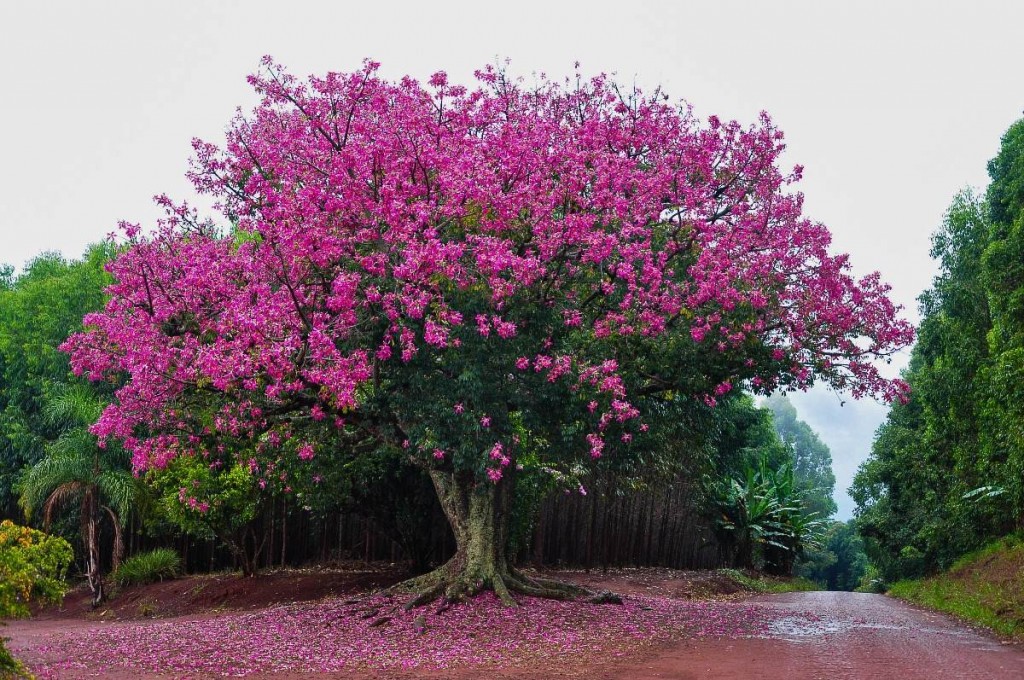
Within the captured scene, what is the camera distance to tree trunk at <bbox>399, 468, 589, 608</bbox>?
14.5 meters

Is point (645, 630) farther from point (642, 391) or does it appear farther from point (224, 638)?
point (224, 638)

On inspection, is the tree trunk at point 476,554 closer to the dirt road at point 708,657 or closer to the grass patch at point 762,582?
the dirt road at point 708,657

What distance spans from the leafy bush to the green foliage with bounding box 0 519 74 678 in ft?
55.0

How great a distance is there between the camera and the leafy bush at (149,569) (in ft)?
76.3

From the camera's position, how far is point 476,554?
48.8 ft

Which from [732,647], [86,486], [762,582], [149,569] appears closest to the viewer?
[732,647]

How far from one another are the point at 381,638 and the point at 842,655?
20.1ft

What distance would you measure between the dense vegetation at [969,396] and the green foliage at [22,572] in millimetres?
16587

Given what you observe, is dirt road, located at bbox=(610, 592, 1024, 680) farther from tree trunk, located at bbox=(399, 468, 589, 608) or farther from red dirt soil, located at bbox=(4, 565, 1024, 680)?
tree trunk, located at bbox=(399, 468, 589, 608)

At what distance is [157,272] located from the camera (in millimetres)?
13609

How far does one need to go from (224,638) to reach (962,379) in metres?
19.5

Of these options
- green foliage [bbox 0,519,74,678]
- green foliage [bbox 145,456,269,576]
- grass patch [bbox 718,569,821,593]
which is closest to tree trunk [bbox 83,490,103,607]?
green foliage [bbox 145,456,269,576]

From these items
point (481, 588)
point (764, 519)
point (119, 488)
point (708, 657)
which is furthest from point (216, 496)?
point (764, 519)

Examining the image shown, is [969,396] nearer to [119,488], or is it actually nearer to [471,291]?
[471,291]
